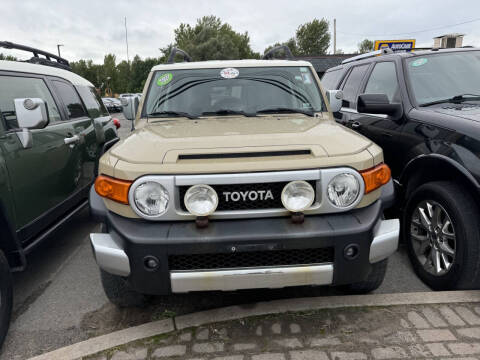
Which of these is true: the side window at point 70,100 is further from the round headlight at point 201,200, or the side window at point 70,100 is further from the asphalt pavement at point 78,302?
the round headlight at point 201,200

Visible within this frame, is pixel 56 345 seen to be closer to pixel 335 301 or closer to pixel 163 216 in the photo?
pixel 163 216

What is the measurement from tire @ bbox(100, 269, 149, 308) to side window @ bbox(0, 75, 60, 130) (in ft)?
4.65

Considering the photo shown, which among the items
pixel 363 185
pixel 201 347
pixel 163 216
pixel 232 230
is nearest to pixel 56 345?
pixel 201 347

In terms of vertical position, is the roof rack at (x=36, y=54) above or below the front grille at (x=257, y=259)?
above

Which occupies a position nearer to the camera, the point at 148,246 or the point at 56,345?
the point at 148,246

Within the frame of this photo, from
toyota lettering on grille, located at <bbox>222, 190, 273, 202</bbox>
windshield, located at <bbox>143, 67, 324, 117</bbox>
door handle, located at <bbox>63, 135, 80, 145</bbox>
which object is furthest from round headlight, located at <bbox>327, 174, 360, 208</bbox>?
door handle, located at <bbox>63, 135, 80, 145</bbox>

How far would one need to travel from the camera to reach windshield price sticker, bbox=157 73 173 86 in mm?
3517

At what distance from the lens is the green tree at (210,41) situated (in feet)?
161

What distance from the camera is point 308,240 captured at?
2025 millimetres

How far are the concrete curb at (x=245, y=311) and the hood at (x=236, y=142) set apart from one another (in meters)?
1.07

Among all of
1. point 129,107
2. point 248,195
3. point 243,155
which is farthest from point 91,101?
point 248,195

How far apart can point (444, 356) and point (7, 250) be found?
293cm

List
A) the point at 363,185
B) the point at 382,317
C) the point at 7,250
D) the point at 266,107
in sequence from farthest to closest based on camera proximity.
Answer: the point at 266,107, the point at 7,250, the point at 382,317, the point at 363,185

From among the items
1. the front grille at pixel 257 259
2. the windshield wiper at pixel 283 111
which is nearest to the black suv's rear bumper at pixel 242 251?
the front grille at pixel 257 259
